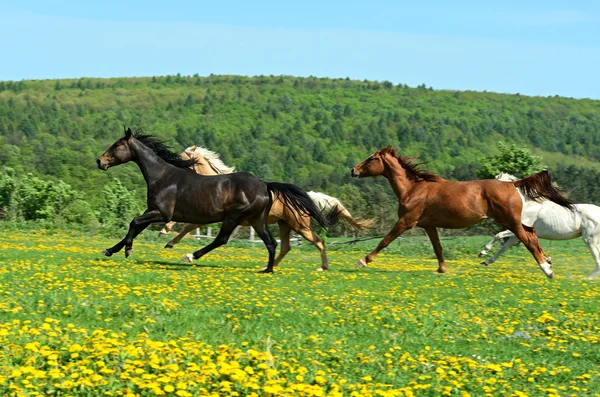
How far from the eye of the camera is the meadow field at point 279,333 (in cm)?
725

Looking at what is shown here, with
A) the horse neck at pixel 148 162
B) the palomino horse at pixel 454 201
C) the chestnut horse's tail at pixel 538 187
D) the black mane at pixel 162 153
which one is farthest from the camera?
the chestnut horse's tail at pixel 538 187

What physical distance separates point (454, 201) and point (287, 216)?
370 centimetres

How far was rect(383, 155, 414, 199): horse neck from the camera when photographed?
60.1 feet

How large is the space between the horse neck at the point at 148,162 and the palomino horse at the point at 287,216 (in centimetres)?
110

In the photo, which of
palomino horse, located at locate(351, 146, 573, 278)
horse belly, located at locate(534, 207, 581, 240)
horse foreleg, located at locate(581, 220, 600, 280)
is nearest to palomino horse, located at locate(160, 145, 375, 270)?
palomino horse, located at locate(351, 146, 573, 278)

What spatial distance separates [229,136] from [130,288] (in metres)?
167

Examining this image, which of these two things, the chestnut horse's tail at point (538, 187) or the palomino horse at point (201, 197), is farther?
the chestnut horse's tail at point (538, 187)

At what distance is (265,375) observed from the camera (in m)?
7.48

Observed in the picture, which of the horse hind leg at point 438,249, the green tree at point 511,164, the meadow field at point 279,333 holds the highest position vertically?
the green tree at point 511,164

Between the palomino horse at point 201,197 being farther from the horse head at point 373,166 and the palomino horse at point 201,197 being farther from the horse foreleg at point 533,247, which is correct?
the horse foreleg at point 533,247

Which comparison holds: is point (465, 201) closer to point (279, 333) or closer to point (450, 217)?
point (450, 217)

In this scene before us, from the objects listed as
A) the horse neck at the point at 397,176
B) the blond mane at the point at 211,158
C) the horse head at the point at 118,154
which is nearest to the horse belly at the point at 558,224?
the horse neck at the point at 397,176

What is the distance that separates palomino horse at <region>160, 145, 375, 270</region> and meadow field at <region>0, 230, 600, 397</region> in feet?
5.71

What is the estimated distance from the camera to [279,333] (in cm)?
941
